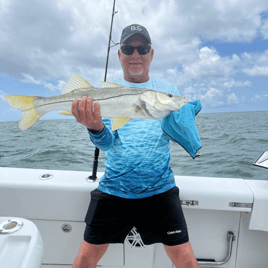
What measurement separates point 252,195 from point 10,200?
254cm

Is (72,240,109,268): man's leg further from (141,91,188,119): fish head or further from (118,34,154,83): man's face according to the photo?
(118,34,154,83): man's face

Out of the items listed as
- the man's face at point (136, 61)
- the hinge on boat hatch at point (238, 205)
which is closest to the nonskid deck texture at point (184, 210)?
the hinge on boat hatch at point (238, 205)

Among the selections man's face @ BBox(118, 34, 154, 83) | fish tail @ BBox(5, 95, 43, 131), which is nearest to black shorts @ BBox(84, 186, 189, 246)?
fish tail @ BBox(5, 95, 43, 131)

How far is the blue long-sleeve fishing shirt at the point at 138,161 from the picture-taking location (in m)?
1.85

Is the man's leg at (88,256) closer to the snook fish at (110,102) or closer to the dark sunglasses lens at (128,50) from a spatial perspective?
the snook fish at (110,102)

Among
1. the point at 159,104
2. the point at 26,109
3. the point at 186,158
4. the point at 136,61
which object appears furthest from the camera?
the point at 186,158

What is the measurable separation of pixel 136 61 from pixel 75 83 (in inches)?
25.2

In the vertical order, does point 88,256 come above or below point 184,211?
below

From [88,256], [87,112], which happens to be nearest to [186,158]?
[88,256]

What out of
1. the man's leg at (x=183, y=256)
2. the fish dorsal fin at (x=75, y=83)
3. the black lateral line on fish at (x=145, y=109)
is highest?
the fish dorsal fin at (x=75, y=83)

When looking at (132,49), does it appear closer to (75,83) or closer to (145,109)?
(75,83)

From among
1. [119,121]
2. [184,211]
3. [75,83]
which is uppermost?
[75,83]

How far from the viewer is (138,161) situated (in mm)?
1853

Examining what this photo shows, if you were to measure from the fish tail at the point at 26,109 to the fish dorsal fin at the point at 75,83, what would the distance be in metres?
0.29
